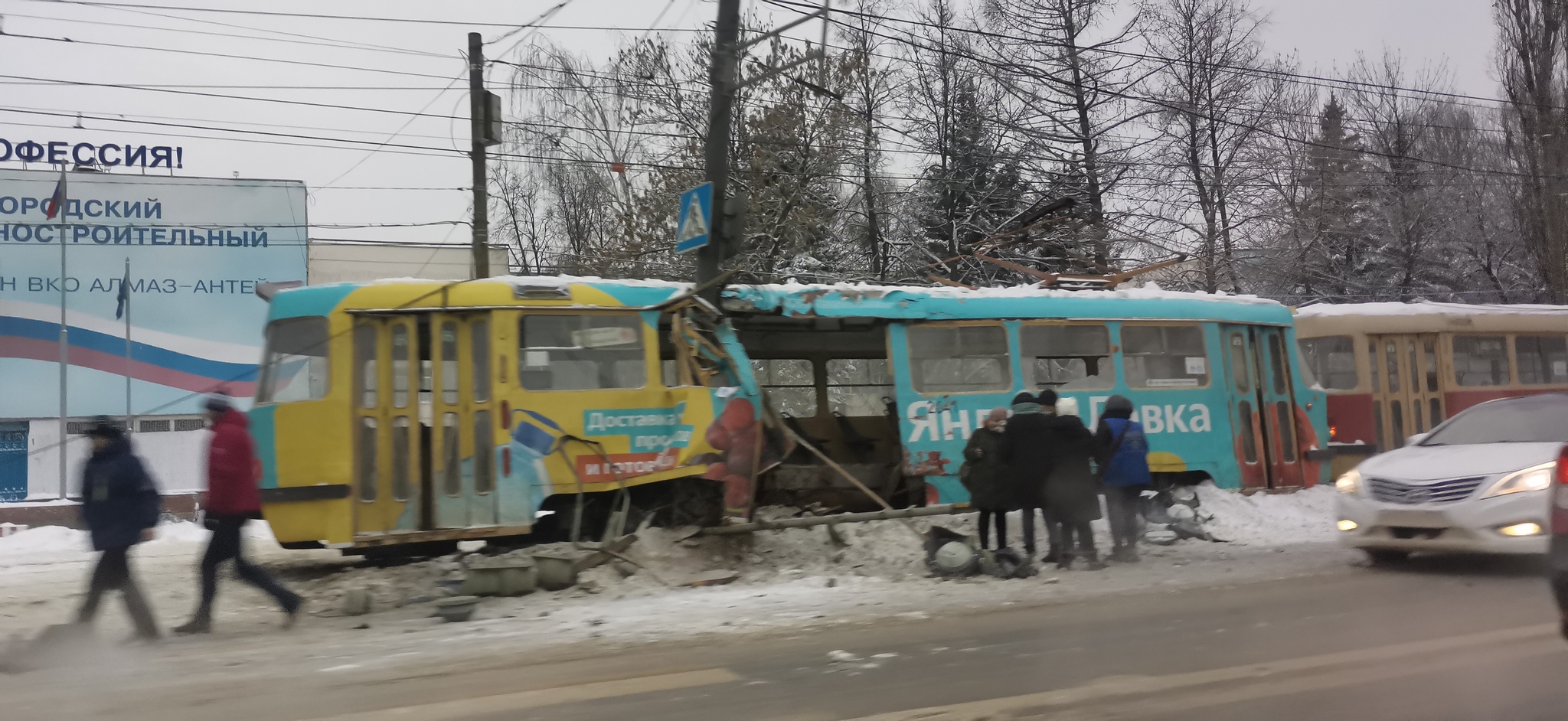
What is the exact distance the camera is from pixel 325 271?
32.0 m

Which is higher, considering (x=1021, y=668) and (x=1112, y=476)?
(x=1112, y=476)

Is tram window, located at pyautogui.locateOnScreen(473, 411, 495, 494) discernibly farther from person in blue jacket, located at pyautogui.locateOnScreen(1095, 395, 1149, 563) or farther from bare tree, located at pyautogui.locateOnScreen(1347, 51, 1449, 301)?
bare tree, located at pyautogui.locateOnScreen(1347, 51, 1449, 301)

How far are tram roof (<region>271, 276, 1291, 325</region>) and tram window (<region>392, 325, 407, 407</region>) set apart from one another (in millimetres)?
239

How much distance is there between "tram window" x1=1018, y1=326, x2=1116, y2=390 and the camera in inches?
506

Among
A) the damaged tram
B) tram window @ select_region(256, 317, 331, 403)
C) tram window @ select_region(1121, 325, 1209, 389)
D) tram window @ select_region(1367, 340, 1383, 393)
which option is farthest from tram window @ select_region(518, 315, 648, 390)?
tram window @ select_region(1367, 340, 1383, 393)

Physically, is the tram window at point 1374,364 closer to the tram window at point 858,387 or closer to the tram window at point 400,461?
the tram window at point 858,387

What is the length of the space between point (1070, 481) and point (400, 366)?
6132 millimetres

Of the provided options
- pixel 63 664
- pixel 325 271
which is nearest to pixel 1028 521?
pixel 63 664

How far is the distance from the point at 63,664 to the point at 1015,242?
21.0m

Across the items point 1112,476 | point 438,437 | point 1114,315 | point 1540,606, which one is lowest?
point 1540,606

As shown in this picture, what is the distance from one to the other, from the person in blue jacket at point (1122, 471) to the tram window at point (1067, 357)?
1519 millimetres

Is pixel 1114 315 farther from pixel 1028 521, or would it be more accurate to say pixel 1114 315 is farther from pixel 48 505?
pixel 48 505

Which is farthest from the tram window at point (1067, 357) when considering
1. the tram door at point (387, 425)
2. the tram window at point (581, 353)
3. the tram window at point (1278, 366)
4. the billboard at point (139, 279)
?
the billboard at point (139, 279)

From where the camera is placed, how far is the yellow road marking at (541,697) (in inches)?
220
